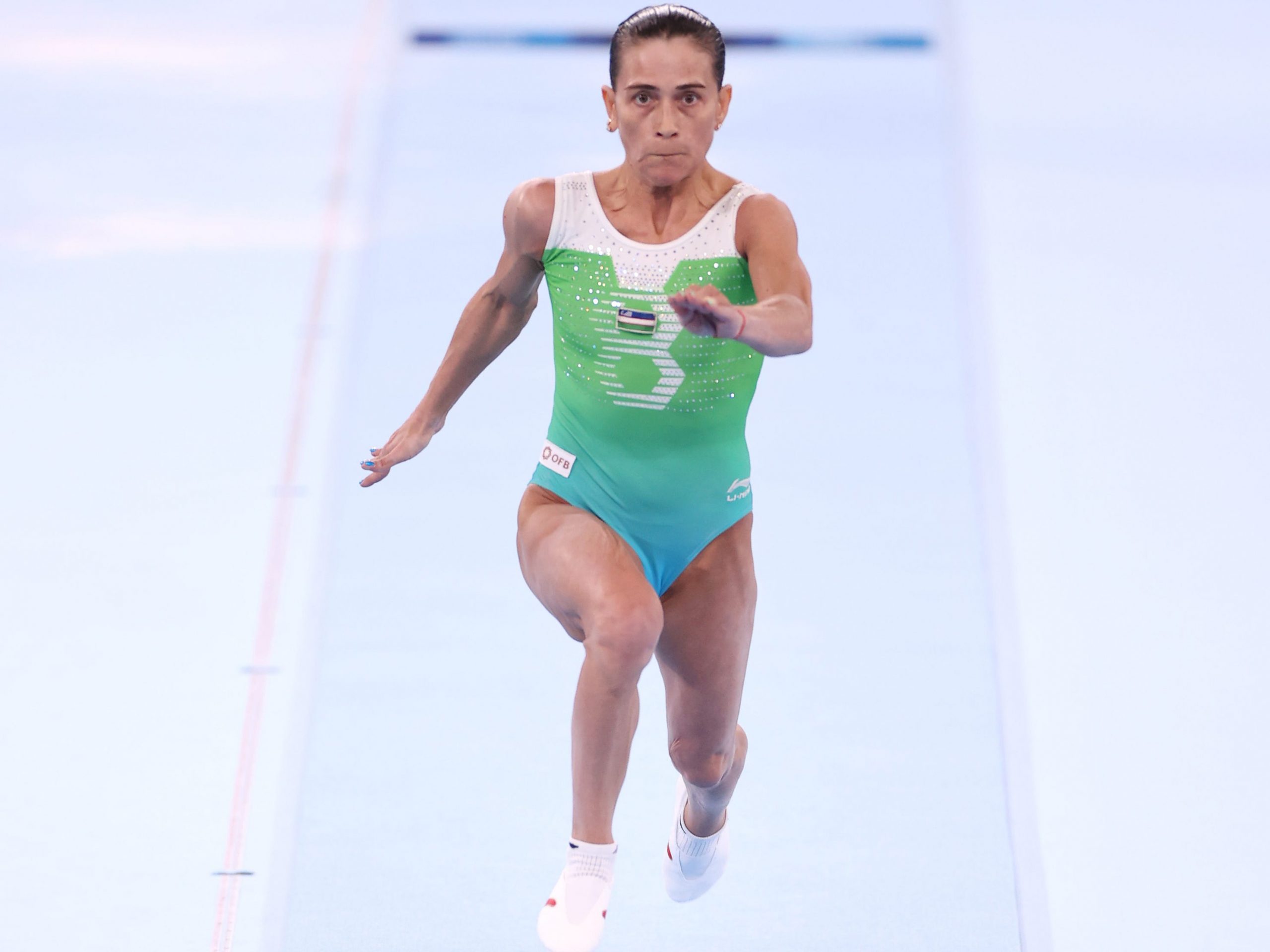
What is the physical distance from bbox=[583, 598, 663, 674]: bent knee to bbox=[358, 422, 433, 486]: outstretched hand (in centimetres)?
65

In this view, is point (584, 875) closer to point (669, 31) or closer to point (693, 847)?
point (693, 847)

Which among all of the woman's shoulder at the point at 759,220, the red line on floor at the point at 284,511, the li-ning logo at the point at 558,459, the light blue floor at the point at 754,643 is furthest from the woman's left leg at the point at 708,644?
the red line on floor at the point at 284,511

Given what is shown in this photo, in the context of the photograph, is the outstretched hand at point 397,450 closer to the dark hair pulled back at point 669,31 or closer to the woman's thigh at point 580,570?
the woman's thigh at point 580,570

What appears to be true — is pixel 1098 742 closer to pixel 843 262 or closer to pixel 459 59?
pixel 843 262

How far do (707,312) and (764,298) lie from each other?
1.43 ft

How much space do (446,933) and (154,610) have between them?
6.00ft

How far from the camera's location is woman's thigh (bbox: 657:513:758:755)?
3.08 m

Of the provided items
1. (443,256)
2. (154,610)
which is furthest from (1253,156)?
(154,610)

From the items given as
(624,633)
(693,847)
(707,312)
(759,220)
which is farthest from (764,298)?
(693,847)

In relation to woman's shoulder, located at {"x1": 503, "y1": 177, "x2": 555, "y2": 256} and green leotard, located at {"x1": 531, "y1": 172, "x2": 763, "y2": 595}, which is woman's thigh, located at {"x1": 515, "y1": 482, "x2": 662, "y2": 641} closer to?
green leotard, located at {"x1": 531, "y1": 172, "x2": 763, "y2": 595}

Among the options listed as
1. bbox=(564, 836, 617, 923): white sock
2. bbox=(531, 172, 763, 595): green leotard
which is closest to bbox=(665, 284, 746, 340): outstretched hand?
bbox=(531, 172, 763, 595): green leotard

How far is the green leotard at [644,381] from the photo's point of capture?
9.67 feet

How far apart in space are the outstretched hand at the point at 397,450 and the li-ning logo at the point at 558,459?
242 mm

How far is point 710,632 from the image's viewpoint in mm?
3076
